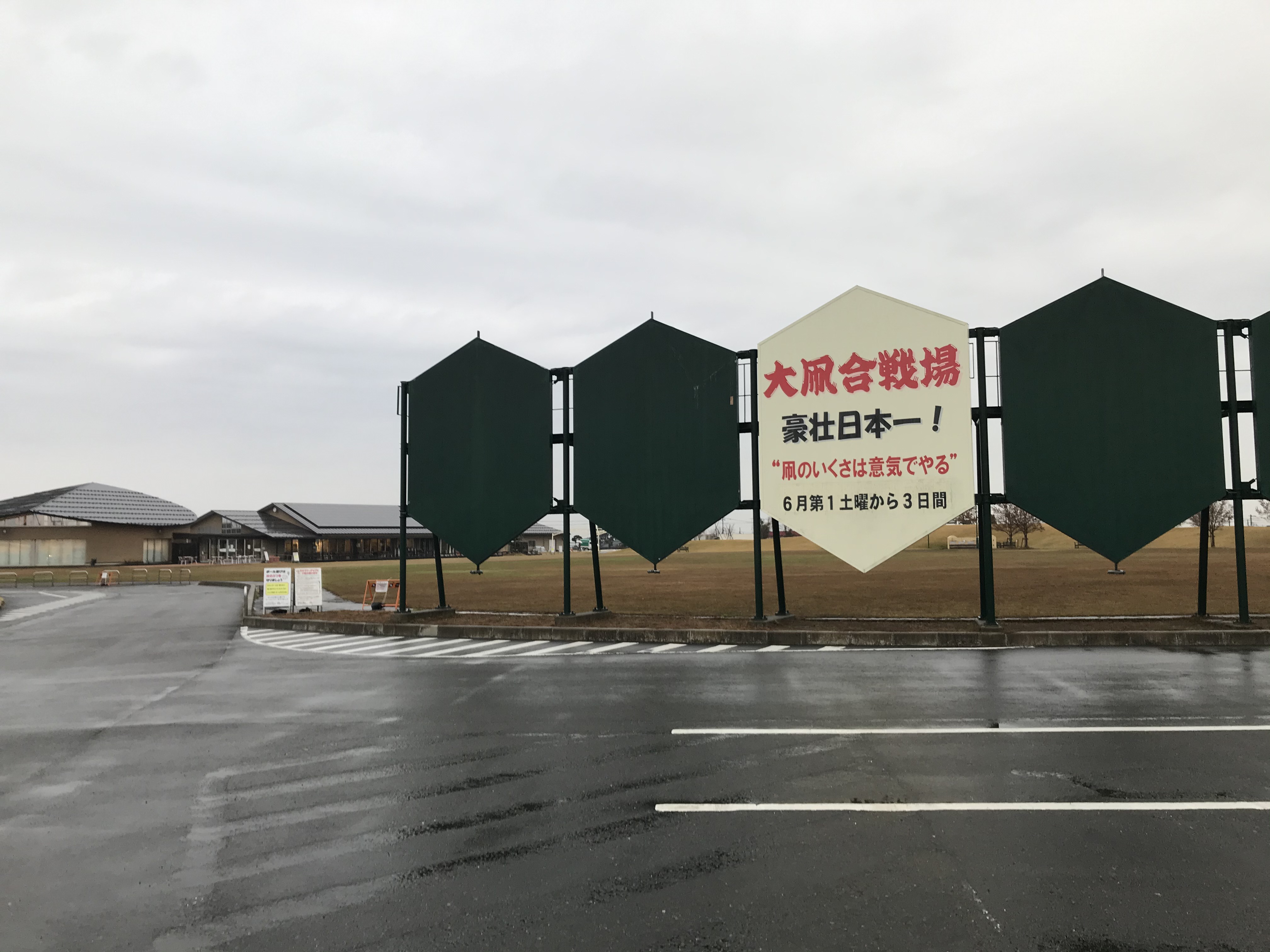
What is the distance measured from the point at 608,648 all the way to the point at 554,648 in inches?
39.0

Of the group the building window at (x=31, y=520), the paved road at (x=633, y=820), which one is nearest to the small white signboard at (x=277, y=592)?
the paved road at (x=633, y=820)

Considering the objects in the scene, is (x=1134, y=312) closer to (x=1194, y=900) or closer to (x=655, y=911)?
(x=1194, y=900)

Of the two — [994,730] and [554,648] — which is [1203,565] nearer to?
[994,730]

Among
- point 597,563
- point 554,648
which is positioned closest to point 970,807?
point 554,648

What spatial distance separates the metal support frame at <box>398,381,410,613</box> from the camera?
18016mm

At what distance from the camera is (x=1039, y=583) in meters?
23.0

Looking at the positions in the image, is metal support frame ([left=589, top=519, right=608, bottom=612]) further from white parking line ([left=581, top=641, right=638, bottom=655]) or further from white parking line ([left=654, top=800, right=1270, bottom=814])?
white parking line ([left=654, top=800, right=1270, bottom=814])

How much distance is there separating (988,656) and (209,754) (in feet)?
33.5

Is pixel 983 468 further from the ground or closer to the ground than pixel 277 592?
further from the ground

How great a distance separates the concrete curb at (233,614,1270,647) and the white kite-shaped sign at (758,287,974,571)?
5.27 ft

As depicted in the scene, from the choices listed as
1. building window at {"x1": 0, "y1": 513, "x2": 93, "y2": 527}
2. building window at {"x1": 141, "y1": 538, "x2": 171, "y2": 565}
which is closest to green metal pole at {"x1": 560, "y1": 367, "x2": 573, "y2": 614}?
building window at {"x1": 0, "y1": 513, "x2": 93, "y2": 527}

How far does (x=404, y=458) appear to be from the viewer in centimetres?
1823

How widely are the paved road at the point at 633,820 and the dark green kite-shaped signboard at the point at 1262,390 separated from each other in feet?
19.5

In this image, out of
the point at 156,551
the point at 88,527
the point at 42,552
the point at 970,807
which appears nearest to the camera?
the point at 970,807
